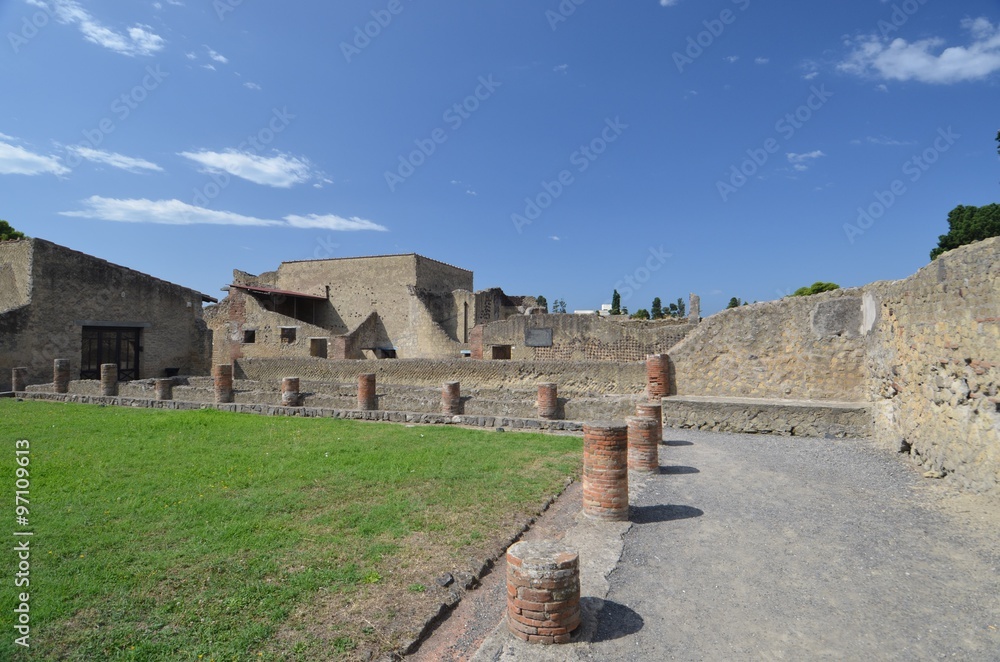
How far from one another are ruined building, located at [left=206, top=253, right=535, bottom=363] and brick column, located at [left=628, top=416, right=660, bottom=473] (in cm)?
1653

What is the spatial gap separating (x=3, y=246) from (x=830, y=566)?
25.0 metres

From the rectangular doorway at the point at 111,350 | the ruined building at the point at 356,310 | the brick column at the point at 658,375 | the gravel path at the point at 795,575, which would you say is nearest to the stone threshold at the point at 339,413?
the brick column at the point at 658,375

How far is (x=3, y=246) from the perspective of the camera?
18.1 m

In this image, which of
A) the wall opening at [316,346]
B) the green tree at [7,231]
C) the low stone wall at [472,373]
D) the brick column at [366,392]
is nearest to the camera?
the brick column at [366,392]

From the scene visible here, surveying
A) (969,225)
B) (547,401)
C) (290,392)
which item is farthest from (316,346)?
(969,225)

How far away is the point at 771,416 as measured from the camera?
8.62 meters

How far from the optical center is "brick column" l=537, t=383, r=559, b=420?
10.5m

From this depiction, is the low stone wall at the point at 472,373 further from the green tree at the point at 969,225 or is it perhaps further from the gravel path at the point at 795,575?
the green tree at the point at 969,225

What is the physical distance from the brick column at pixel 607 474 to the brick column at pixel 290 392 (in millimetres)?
9721

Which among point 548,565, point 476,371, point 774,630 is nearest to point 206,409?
point 476,371

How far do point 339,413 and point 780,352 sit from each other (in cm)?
917

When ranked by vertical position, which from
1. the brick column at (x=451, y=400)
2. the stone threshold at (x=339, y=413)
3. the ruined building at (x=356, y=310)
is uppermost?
the ruined building at (x=356, y=310)

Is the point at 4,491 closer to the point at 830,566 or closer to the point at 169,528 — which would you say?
the point at 169,528

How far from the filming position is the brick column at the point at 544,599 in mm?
2760
